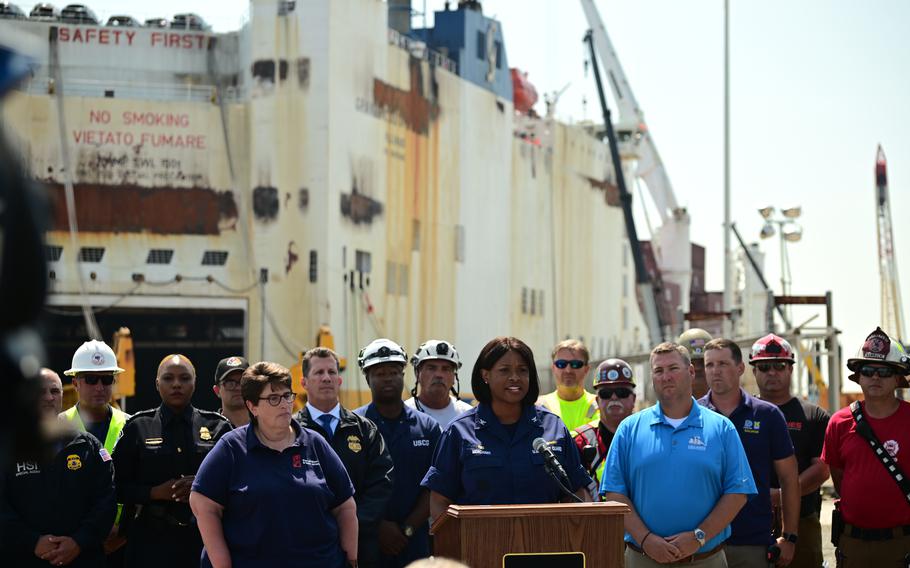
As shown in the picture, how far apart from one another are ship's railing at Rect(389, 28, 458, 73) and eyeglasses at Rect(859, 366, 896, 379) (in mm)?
34620

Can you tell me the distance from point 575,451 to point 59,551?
258cm

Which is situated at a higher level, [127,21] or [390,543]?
[127,21]

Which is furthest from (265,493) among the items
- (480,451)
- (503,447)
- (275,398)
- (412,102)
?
(412,102)

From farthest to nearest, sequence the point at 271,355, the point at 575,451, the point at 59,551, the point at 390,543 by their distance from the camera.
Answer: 1. the point at 271,355
2. the point at 390,543
3. the point at 59,551
4. the point at 575,451

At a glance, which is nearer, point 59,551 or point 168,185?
point 59,551

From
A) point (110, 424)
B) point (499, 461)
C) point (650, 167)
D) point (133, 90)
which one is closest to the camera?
point (499, 461)

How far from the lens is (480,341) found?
151 ft

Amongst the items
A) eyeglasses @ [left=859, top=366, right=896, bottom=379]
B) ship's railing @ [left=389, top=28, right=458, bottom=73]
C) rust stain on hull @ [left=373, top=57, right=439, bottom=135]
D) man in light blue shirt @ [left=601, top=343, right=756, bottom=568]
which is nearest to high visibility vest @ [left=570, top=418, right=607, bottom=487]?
man in light blue shirt @ [left=601, top=343, right=756, bottom=568]

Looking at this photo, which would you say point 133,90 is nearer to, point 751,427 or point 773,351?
point 773,351

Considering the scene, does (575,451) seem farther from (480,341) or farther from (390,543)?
(480,341)

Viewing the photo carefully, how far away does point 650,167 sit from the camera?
57562 mm

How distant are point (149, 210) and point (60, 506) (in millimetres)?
30313

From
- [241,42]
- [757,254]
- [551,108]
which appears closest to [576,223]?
[551,108]

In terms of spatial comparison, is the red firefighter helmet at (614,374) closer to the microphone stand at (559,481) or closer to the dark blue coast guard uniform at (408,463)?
the dark blue coast guard uniform at (408,463)
